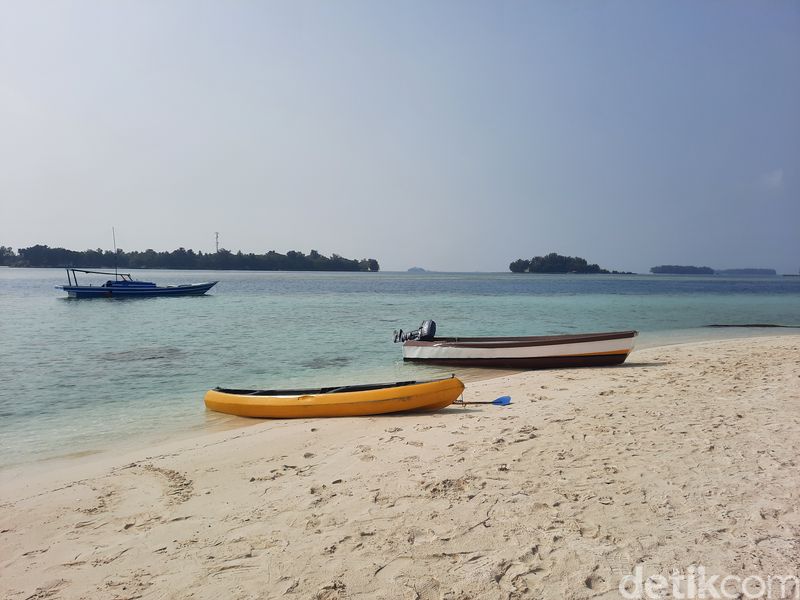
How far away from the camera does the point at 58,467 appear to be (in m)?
6.66

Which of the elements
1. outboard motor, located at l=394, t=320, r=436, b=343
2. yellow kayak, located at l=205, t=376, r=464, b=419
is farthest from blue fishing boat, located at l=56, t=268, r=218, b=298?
yellow kayak, located at l=205, t=376, r=464, b=419

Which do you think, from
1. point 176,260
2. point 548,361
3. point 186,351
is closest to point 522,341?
point 548,361

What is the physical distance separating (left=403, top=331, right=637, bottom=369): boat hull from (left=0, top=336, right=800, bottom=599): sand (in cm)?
518

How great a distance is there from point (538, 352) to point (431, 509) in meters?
9.35

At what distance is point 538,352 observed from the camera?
12984 millimetres

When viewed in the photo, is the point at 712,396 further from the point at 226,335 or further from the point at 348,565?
the point at 226,335

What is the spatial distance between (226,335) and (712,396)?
731 inches

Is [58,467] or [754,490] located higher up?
[754,490]

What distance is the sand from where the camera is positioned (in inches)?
132

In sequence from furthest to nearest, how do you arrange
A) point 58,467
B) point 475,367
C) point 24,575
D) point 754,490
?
point 475,367 → point 58,467 → point 754,490 → point 24,575

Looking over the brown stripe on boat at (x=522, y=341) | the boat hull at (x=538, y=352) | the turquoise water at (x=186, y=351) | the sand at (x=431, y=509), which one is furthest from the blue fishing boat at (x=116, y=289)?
the sand at (x=431, y=509)

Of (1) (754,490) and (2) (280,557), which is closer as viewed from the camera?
(2) (280,557)

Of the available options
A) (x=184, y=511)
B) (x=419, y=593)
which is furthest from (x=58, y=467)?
(x=419, y=593)

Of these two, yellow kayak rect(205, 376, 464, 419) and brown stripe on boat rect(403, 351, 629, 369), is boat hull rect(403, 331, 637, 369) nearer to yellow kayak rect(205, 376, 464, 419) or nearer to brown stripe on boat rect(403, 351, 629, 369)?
brown stripe on boat rect(403, 351, 629, 369)
